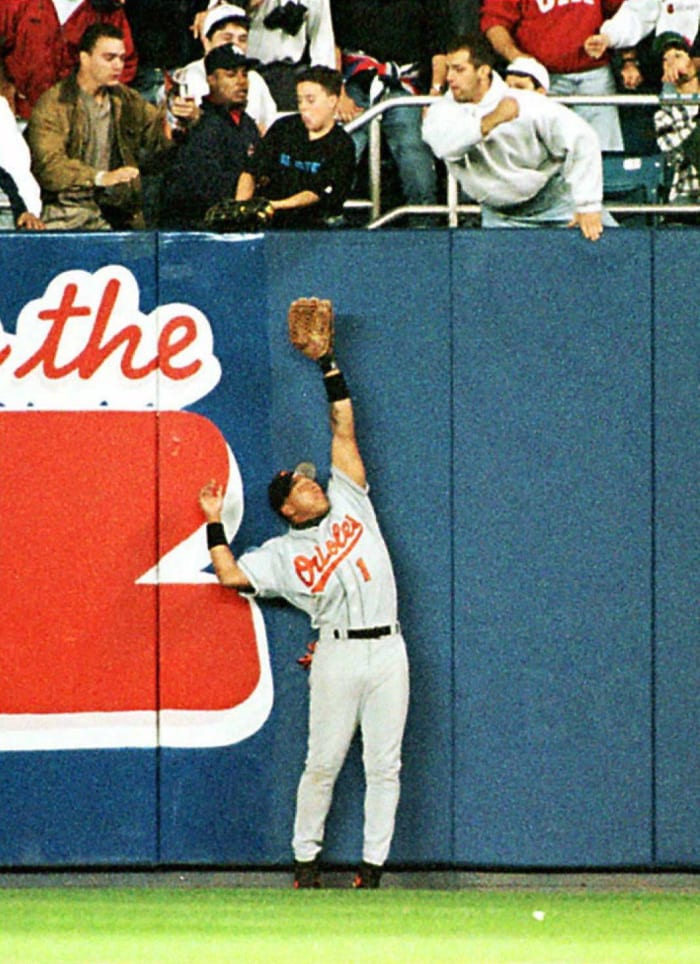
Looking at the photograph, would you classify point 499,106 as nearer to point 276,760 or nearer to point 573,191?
point 573,191

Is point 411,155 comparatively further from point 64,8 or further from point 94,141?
point 64,8

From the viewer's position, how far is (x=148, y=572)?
33.9ft

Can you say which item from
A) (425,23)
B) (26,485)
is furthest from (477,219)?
(26,485)

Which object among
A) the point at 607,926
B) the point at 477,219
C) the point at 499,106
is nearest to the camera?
the point at 607,926

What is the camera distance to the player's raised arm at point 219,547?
10.1 metres

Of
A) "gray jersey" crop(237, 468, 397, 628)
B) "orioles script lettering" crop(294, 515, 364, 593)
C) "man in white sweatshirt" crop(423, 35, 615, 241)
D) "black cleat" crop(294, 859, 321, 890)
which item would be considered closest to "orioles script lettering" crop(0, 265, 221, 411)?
"gray jersey" crop(237, 468, 397, 628)

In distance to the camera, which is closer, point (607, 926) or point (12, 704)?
point (607, 926)

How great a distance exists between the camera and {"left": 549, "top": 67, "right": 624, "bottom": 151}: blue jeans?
12.1 meters

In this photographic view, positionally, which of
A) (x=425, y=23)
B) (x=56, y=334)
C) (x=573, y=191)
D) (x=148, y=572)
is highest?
(x=425, y=23)

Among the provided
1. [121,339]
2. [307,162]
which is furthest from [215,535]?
[307,162]

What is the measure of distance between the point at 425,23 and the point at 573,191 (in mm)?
2932

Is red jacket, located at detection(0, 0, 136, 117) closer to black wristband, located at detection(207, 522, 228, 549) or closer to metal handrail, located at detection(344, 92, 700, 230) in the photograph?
metal handrail, located at detection(344, 92, 700, 230)

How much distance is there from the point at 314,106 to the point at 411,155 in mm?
1435

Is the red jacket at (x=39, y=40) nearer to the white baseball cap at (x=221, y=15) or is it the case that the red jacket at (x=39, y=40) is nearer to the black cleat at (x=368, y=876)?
the white baseball cap at (x=221, y=15)
